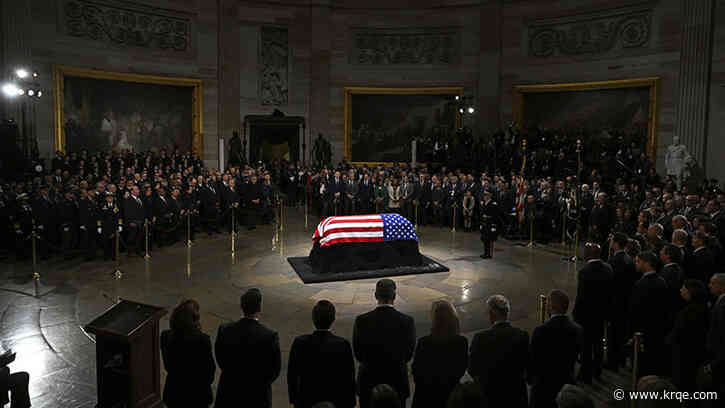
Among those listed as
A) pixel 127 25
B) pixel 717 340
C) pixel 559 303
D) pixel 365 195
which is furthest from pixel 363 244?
pixel 127 25

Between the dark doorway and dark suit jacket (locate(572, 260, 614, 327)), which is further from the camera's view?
the dark doorway

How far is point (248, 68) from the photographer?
84.3 feet

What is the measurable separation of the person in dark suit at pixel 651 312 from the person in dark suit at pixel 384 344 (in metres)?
2.70

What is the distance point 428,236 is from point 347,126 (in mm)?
12449

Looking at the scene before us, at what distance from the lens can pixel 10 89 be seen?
54.5ft

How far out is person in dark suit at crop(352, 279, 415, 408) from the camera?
13.7 ft

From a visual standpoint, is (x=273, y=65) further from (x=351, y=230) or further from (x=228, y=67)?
(x=351, y=230)

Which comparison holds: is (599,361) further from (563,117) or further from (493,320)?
(563,117)

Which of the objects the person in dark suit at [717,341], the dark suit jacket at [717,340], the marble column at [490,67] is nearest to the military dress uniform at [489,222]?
the person in dark suit at [717,341]

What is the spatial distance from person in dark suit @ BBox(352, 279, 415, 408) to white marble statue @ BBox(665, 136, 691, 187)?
54.4 ft

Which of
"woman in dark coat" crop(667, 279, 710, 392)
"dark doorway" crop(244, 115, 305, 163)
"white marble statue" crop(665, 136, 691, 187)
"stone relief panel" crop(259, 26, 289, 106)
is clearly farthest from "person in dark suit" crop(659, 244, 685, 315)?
"stone relief panel" crop(259, 26, 289, 106)

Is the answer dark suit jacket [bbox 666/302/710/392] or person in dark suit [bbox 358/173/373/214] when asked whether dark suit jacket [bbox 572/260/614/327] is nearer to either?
dark suit jacket [bbox 666/302/710/392]

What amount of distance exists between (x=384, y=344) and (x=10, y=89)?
17350 mm

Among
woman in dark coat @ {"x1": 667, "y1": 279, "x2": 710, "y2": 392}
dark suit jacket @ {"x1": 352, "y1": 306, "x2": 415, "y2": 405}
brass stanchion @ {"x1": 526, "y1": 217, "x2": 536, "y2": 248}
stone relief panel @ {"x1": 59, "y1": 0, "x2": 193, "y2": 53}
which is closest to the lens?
dark suit jacket @ {"x1": 352, "y1": 306, "x2": 415, "y2": 405}
